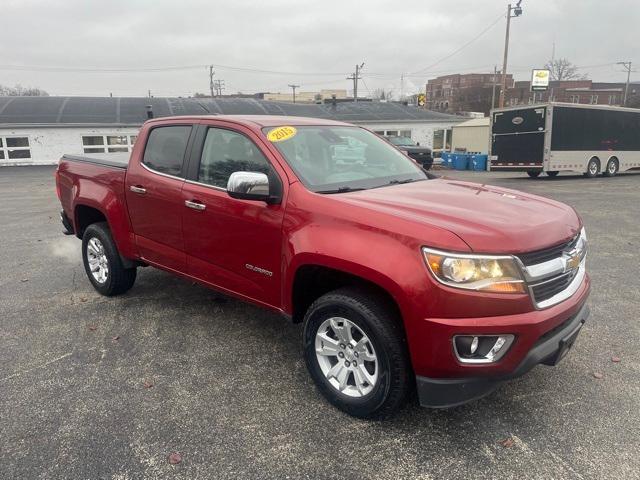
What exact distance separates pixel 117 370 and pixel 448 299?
8.32 feet

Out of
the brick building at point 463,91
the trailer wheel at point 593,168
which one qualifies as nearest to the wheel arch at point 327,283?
the trailer wheel at point 593,168

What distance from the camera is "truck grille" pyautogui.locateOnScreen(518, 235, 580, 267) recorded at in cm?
254

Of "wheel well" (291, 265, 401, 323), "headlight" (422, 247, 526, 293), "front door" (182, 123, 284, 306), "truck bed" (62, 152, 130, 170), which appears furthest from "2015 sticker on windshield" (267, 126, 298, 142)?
"truck bed" (62, 152, 130, 170)

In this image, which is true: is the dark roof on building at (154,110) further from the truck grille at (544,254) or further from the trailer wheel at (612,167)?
the truck grille at (544,254)

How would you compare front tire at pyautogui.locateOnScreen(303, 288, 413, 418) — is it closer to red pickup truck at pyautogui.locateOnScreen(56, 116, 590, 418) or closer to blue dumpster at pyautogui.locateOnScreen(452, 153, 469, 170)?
red pickup truck at pyautogui.locateOnScreen(56, 116, 590, 418)

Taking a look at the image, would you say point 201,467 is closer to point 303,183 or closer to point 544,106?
point 303,183

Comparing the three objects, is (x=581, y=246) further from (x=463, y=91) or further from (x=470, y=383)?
(x=463, y=91)

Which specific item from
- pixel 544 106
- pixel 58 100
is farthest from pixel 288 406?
pixel 58 100

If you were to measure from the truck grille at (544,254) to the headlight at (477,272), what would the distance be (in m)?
0.11

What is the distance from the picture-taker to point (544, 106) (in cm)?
1842

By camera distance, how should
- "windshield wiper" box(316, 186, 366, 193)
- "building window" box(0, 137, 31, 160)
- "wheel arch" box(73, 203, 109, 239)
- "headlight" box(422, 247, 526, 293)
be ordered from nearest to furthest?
"headlight" box(422, 247, 526, 293)
"windshield wiper" box(316, 186, 366, 193)
"wheel arch" box(73, 203, 109, 239)
"building window" box(0, 137, 31, 160)

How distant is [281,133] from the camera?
3654 millimetres

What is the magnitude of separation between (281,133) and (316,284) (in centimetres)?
119

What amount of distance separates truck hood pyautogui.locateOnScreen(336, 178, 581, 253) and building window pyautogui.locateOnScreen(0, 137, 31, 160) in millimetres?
30347
